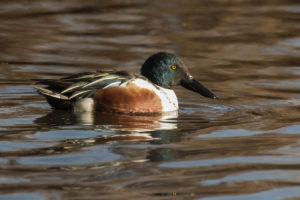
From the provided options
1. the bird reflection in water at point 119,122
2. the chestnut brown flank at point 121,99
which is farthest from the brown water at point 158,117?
the chestnut brown flank at point 121,99

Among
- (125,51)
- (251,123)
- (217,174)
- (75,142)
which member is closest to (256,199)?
(217,174)

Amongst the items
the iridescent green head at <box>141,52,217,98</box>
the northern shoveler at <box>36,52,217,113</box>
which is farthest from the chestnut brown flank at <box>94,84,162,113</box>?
the iridescent green head at <box>141,52,217,98</box>

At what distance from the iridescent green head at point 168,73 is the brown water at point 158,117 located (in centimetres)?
25

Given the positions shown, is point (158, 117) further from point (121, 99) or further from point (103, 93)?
point (103, 93)

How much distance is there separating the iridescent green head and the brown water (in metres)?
0.25

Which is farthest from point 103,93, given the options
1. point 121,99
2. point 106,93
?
point 121,99

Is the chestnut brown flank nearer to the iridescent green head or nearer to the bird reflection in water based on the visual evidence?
the bird reflection in water

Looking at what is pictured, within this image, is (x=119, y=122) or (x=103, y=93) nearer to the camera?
(x=119, y=122)

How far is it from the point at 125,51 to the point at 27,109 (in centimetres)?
356

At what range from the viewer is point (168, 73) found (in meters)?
7.98

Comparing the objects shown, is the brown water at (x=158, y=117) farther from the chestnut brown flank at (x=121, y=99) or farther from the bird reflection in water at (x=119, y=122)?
the chestnut brown flank at (x=121, y=99)

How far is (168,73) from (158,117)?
0.78 metres

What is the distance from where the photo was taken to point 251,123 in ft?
22.7

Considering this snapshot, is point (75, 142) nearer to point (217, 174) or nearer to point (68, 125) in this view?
point (68, 125)
